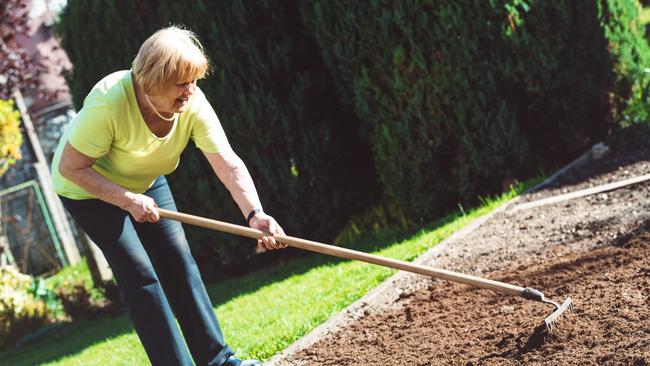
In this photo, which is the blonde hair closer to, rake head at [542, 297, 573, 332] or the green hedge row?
rake head at [542, 297, 573, 332]

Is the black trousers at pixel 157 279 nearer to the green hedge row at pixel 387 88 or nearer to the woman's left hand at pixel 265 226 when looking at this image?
the woman's left hand at pixel 265 226

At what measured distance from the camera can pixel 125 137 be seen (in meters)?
3.64

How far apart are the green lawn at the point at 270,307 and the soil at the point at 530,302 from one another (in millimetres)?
292

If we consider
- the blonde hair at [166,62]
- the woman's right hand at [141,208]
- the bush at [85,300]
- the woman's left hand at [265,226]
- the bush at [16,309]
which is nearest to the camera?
the blonde hair at [166,62]

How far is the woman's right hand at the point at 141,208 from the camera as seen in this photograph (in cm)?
362

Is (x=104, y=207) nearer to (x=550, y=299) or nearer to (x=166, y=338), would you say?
(x=166, y=338)

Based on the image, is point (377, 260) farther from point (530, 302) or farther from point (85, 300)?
point (85, 300)

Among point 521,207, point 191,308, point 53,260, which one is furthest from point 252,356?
point 53,260

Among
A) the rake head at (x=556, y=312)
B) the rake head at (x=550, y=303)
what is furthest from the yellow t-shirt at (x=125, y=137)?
the rake head at (x=556, y=312)

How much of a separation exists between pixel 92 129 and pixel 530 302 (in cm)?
236

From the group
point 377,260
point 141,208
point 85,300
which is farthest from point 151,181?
point 85,300

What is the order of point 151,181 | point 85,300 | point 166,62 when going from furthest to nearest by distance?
point 85,300 → point 151,181 → point 166,62

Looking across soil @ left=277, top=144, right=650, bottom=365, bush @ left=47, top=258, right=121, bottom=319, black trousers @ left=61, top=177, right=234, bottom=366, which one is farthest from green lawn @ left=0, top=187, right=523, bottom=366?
black trousers @ left=61, top=177, right=234, bottom=366

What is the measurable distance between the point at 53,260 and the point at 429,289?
7.60m
